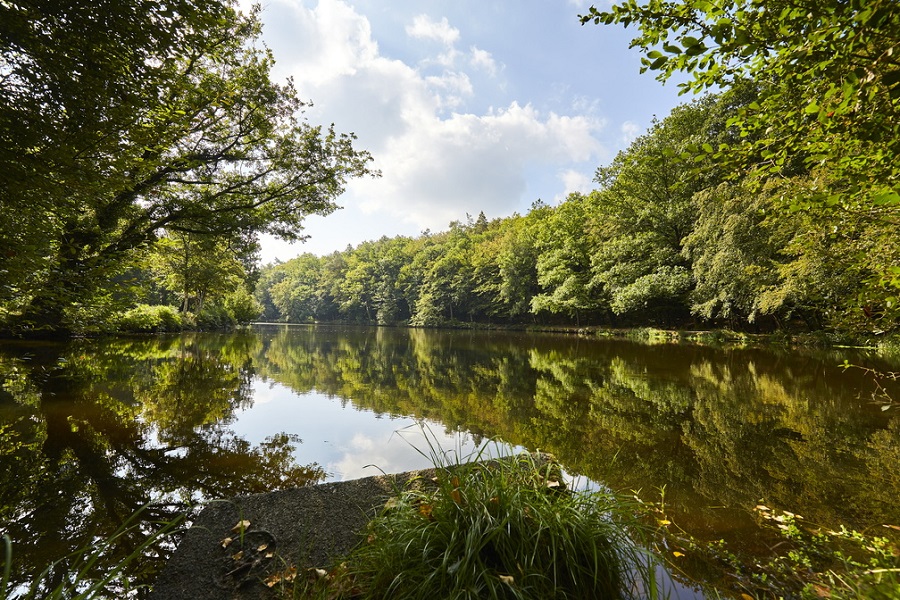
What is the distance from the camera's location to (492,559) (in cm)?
183

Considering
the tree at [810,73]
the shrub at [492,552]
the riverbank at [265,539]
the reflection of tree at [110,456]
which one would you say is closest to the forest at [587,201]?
the tree at [810,73]

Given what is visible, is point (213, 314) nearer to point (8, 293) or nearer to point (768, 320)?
point (8, 293)

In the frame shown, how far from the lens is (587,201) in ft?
108

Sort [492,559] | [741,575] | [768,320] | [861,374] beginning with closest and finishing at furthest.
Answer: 1. [492,559]
2. [741,575]
3. [861,374]
4. [768,320]

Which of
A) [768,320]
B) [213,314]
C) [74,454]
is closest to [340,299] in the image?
[213,314]

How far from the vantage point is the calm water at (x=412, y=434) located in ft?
10.8

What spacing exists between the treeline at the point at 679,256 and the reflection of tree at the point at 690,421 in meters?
1.67

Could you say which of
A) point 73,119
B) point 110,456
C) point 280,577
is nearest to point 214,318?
point 110,456

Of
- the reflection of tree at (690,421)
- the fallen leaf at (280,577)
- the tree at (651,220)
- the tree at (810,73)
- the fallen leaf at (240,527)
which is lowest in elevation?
the reflection of tree at (690,421)

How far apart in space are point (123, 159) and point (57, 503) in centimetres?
335

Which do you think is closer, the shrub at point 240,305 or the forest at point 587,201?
the forest at point 587,201

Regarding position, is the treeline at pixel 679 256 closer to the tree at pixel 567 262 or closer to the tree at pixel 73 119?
the tree at pixel 567 262

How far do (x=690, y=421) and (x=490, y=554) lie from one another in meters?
5.71

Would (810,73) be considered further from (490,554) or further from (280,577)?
(280,577)
